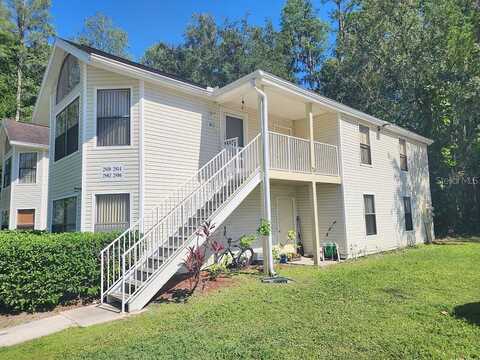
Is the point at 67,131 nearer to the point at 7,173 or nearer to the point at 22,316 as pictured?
the point at 22,316

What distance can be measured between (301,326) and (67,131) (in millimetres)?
9611

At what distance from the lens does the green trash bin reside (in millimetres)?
12281

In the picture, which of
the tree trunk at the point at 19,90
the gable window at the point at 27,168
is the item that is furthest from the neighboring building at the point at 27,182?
the tree trunk at the point at 19,90

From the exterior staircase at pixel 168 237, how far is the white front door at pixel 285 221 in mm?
3351

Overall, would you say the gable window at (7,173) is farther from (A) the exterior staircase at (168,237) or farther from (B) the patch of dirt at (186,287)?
(B) the patch of dirt at (186,287)

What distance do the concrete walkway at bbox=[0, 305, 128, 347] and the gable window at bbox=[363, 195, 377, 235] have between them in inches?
418

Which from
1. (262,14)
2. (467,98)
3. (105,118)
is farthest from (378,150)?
(262,14)

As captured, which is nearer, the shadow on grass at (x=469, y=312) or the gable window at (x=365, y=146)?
the shadow on grass at (x=469, y=312)

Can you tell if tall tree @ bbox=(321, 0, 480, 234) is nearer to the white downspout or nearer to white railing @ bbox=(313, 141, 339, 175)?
white railing @ bbox=(313, 141, 339, 175)

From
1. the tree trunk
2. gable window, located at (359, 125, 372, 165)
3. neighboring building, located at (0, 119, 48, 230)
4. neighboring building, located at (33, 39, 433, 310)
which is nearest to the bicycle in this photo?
neighboring building, located at (33, 39, 433, 310)

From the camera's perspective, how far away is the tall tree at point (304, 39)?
3020cm

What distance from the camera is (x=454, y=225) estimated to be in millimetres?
21125

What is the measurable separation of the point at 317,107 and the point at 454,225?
48.5ft

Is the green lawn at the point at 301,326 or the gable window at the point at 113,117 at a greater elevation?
the gable window at the point at 113,117
